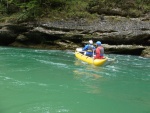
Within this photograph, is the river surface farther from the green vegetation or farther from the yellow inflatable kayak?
the green vegetation

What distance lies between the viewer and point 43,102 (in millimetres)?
8109

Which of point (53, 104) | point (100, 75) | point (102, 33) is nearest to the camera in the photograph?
point (53, 104)

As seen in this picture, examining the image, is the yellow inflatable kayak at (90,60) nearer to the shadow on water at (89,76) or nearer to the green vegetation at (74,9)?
the shadow on water at (89,76)

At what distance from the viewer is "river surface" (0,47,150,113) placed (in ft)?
25.6

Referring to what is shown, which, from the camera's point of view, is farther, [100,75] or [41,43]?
[41,43]

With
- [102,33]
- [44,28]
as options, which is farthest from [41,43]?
[102,33]

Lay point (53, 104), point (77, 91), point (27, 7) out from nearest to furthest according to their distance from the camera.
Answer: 1. point (53, 104)
2. point (77, 91)
3. point (27, 7)

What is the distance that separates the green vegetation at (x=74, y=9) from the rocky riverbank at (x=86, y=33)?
2.68ft

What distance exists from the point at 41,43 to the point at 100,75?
41.0 feet

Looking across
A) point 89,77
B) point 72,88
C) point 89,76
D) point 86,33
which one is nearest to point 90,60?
point 89,76

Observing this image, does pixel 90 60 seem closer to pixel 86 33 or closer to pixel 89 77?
pixel 89 77

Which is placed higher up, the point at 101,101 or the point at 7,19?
the point at 7,19

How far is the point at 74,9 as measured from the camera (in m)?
24.6

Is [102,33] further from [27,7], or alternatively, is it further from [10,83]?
[10,83]
